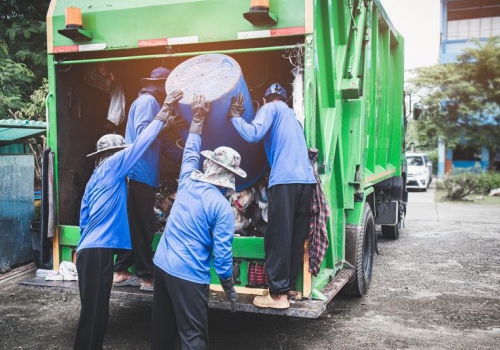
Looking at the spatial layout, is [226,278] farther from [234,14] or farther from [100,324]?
[234,14]

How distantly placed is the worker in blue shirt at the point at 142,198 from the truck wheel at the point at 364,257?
6.44 feet

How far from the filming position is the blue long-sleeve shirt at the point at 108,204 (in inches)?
148

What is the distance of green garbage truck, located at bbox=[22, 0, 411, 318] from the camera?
3.95m

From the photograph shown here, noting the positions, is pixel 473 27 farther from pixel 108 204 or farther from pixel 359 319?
pixel 108 204

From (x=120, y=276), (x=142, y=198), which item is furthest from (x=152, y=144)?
(x=120, y=276)

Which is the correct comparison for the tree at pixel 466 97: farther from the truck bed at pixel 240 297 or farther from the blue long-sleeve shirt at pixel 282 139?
the blue long-sleeve shirt at pixel 282 139

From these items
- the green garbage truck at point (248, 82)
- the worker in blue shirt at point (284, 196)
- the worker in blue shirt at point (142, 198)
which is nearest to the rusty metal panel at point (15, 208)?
the green garbage truck at point (248, 82)

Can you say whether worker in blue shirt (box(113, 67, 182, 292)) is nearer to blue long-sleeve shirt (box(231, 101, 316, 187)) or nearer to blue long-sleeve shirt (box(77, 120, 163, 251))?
blue long-sleeve shirt (box(77, 120, 163, 251))

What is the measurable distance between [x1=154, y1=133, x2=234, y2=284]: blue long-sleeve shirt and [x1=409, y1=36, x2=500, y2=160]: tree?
2112 cm

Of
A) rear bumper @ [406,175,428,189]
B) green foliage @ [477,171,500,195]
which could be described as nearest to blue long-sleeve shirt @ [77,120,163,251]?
green foliage @ [477,171,500,195]

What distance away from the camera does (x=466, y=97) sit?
2261cm

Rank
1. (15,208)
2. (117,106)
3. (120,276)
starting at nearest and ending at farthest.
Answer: (120,276)
(117,106)
(15,208)

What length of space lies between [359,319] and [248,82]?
239 cm

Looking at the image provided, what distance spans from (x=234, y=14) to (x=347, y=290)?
2960 millimetres
